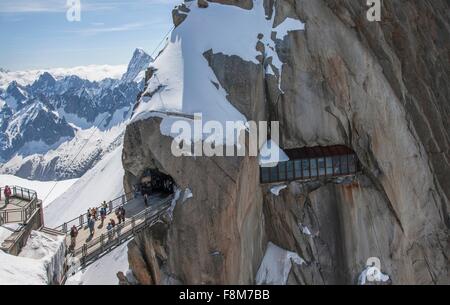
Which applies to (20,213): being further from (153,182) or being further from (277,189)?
(277,189)

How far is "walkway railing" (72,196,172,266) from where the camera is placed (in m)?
36.4

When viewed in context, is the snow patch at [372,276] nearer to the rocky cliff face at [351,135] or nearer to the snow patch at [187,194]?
the rocky cliff face at [351,135]

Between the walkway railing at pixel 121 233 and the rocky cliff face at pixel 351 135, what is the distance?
188 inches

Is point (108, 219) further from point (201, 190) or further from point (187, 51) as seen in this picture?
point (187, 51)

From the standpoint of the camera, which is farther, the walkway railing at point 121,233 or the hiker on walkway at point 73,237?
the hiker on walkway at point 73,237

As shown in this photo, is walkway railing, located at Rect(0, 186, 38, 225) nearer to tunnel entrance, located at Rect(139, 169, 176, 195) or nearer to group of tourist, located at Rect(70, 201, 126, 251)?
group of tourist, located at Rect(70, 201, 126, 251)

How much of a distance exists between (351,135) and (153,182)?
17094 mm

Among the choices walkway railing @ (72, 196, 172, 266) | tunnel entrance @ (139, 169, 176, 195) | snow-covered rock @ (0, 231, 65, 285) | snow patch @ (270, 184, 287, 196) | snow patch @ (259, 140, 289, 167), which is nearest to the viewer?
snow-covered rock @ (0, 231, 65, 285)

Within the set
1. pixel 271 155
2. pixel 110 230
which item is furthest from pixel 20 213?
pixel 271 155

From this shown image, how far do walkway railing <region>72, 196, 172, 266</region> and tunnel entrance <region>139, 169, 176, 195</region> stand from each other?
12.8 ft

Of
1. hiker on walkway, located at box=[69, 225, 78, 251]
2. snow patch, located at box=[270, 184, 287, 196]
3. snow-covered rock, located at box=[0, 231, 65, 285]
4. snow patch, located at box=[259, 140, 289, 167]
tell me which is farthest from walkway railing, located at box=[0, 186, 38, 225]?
snow patch, located at box=[270, 184, 287, 196]

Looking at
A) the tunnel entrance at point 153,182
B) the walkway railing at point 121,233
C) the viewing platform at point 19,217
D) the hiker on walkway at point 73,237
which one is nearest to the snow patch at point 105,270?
the tunnel entrance at point 153,182

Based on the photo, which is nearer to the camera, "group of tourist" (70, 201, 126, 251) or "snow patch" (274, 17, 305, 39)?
"group of tourist" (70, 201, 126, 251)

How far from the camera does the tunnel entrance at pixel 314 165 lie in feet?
149
